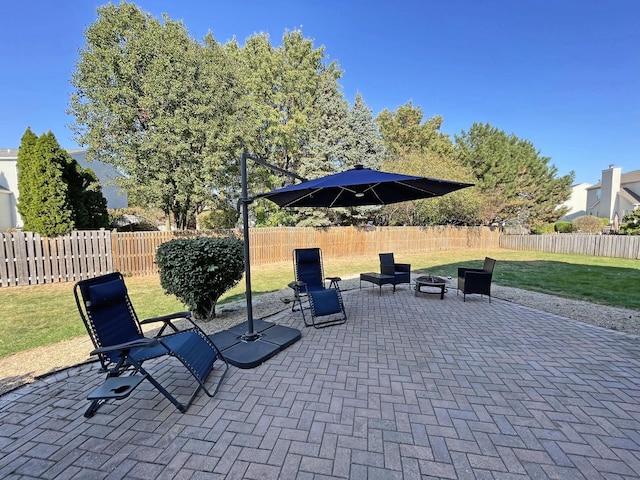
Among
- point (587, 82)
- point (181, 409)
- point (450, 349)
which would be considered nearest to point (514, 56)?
point (587, 82)

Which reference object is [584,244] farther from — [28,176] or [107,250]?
[28,176]

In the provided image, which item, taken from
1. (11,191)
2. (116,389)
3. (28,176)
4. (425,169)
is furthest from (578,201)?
(11,191)

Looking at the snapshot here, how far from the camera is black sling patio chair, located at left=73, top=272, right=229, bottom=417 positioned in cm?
242

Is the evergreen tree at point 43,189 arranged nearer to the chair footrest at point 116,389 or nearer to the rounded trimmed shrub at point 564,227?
the chair footrest at point 116,389

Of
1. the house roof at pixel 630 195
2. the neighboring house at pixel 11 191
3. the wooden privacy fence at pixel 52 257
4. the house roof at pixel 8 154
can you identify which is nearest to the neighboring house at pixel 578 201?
the house roof at pixel 630 195

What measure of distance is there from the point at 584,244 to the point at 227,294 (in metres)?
18.8

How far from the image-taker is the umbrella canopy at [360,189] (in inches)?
148

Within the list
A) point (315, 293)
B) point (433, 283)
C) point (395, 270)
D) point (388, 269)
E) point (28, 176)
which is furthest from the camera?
point (28, 176)

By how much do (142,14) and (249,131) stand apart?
17.8 feet

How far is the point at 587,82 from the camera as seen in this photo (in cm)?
1252

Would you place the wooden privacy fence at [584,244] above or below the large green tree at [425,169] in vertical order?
below

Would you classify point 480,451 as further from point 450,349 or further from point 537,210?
point 537,210

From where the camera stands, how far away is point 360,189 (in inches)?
201

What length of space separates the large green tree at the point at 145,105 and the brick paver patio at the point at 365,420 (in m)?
9.02
